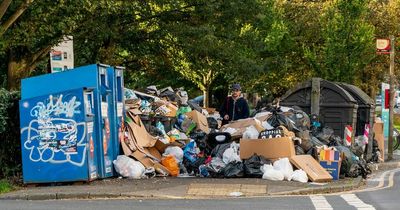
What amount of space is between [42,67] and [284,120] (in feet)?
43.4

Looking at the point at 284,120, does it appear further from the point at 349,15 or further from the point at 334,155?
the point at 349,15

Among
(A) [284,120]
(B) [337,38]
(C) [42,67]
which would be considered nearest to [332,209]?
(A) [284,120]

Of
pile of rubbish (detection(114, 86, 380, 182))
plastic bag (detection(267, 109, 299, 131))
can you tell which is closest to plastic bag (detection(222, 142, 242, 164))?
pile of rubbish (detection(114, 86, 380, 182))

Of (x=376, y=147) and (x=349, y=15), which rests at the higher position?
(x=349, y=15)

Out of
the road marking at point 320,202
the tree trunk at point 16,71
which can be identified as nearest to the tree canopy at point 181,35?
the tree trunk at point 16,71

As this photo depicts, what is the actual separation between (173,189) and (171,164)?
183 centimetres

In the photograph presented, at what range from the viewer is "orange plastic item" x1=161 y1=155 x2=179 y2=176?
42.0 feet

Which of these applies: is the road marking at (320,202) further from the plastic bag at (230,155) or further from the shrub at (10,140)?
the shrub at (10,140)

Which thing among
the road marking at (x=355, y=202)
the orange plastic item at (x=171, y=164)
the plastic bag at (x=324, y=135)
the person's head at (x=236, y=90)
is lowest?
the road marking at (x=355, y=202)

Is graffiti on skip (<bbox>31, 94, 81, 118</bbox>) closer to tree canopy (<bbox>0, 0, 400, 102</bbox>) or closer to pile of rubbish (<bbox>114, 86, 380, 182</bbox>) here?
pile of rubbish (<bbox>114, 86, 380, 182</bbox>)

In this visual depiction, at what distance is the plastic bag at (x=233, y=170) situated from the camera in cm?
1237

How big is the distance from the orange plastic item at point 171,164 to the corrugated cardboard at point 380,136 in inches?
384

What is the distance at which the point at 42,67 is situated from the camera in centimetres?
2438

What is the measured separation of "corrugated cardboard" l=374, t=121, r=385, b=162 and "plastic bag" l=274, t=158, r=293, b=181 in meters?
9.08
